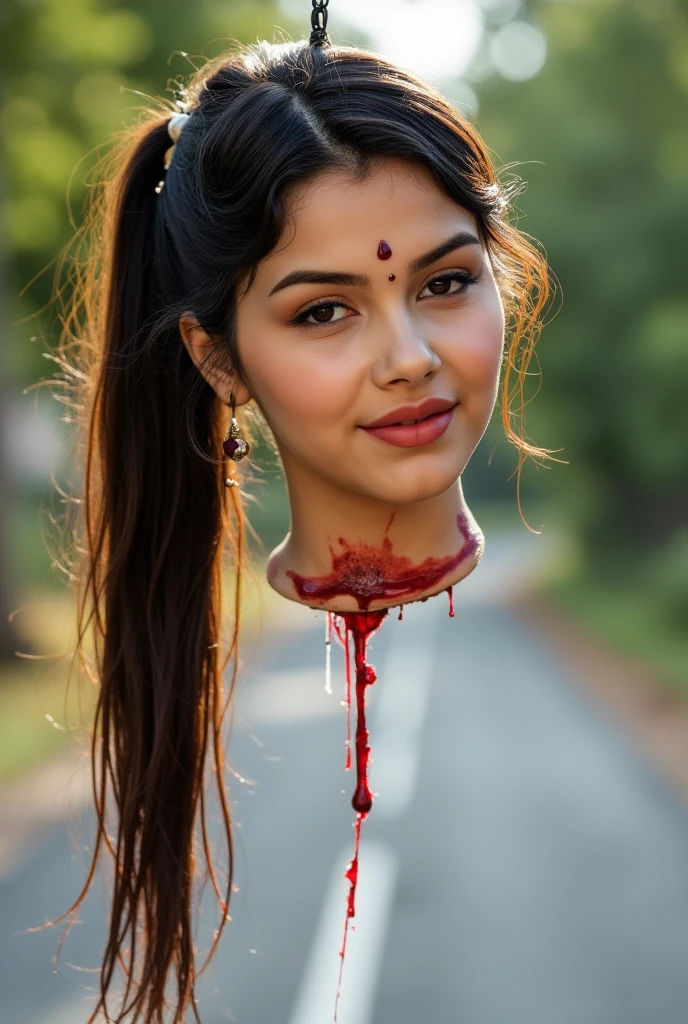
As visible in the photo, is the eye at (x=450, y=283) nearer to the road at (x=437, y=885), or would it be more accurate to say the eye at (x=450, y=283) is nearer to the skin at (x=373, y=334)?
the skin at (x=373, y=334)

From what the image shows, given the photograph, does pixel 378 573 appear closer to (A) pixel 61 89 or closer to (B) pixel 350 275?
(B) pixel 350 275

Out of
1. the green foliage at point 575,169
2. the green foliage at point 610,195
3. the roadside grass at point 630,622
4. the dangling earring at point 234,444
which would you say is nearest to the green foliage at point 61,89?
the green foliage at point 575,169

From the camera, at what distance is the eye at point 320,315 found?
1749mm

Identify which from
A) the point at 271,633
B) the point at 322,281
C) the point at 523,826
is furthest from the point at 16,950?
the point at 271,633

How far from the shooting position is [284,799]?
9.00 meters

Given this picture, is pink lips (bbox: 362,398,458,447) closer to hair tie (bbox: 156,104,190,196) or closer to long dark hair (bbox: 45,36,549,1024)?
long dark hair (bbox: 45,36,549,1024)

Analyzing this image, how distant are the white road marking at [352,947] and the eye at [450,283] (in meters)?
4.48

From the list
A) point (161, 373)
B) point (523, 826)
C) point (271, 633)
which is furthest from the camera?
point (271, 633)

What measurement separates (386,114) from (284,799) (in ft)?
25.2

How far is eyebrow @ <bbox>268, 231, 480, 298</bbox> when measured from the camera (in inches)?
67.3

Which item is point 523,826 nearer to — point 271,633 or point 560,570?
point 271,633

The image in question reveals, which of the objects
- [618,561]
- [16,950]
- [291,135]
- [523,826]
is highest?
[618,561]

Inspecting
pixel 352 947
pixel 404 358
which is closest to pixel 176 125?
pixel 404 358

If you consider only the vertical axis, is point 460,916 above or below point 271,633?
below
